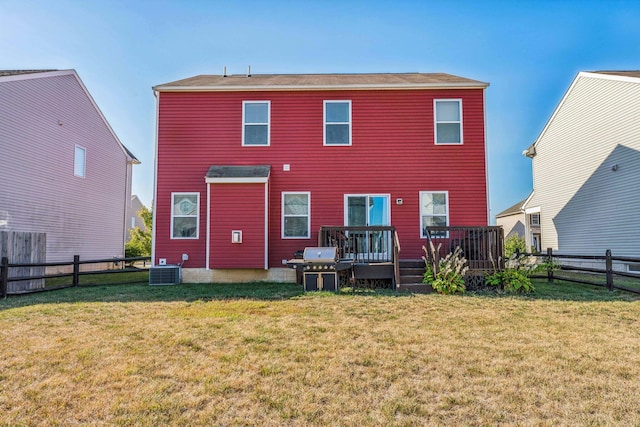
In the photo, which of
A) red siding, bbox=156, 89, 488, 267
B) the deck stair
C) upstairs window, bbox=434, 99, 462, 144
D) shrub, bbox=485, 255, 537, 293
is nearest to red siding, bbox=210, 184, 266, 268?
red siding, bbox=156, 89, 488, 267

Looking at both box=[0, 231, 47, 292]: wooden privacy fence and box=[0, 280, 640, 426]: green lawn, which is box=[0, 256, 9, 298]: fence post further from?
box=[0, 280, 640, 426]: green lawn

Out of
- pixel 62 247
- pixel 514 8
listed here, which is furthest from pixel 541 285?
pixel 62 247

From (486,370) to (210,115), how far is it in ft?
32.2

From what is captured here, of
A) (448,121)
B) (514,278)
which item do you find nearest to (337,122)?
(448,121)

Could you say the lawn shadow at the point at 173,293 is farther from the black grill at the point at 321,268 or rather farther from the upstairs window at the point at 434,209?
the upstairs window at the point at 434,209

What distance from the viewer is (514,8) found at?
1249 cm

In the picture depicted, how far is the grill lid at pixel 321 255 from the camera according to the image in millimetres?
8461

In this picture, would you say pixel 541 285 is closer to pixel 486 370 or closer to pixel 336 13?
pixel 486 370

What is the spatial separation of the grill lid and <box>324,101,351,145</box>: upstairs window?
3.63 meters

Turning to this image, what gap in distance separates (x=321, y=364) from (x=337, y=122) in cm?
831

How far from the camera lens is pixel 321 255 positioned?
8.53 metres

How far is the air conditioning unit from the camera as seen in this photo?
9969 mm

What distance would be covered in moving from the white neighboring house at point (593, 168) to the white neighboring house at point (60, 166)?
63.9 ft

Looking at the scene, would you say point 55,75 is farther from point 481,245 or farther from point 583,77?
point 583,77
